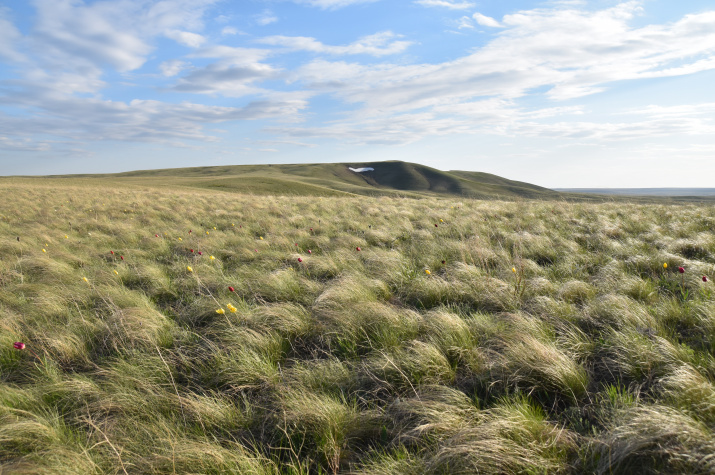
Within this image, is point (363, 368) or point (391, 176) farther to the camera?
point (391, 176)

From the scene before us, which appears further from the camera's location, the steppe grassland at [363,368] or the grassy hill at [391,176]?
the grassy hill at [391,176]

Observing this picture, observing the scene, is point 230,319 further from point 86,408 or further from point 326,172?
point 326,172

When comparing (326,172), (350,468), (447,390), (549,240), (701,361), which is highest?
(326,172)

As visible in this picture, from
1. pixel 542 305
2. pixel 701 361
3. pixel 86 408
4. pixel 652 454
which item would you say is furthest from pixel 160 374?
pixel 701 361

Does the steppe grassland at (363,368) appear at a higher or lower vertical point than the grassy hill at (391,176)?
lower

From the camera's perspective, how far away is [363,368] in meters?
2.86

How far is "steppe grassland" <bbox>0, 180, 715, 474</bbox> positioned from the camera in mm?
1952

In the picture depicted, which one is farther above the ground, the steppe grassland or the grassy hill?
the grassy hill

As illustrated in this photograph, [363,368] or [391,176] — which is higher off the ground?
[391,176]

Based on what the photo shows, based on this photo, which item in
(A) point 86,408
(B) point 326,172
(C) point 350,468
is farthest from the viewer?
(B) point 326,172

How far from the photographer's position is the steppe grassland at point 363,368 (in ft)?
6.40

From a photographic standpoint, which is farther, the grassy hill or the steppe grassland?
the grassy hill

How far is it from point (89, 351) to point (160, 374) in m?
0.90

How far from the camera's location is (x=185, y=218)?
11.3 meters
